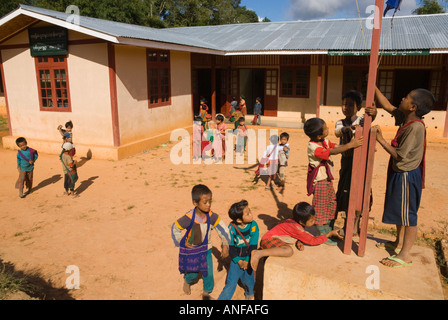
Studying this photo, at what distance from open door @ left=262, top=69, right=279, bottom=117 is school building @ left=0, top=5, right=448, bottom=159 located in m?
0.05

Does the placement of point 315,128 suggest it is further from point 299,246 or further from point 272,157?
point 272,157

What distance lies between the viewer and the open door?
15.5 m

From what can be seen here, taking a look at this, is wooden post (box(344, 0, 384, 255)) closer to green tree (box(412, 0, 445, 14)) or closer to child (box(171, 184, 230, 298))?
child (box(171, 184, 230, 298))

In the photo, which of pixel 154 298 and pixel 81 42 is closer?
pixel 154 298

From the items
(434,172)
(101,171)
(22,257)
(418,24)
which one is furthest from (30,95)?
(418,24)

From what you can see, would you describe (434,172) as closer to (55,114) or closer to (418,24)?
(418,24)

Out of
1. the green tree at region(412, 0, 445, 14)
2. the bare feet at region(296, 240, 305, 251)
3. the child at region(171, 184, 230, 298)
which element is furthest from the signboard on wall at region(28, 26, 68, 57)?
the green tree at region(412, 0, 445, 14)

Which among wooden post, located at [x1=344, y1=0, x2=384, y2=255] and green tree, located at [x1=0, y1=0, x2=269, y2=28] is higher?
green tree, located at [x1=0, y1=0, x2=269, y2=28]

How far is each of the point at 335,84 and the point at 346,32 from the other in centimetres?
219

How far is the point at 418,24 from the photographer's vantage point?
14.0 m

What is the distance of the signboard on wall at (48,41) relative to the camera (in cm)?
940

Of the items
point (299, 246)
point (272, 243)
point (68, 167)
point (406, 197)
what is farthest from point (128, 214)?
point (406, 197)

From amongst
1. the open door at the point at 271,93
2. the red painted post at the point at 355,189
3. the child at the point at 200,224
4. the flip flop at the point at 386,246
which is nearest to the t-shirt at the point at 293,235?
the red painted post at the point at 355,189

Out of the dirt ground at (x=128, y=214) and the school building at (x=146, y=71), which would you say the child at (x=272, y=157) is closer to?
the dirt ground at (x=128, y=214)
